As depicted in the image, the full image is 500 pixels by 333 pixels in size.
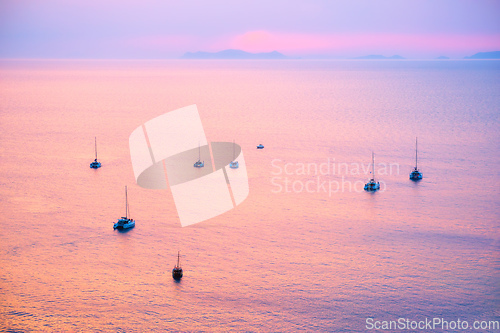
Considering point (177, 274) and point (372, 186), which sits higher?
point (372, 186)

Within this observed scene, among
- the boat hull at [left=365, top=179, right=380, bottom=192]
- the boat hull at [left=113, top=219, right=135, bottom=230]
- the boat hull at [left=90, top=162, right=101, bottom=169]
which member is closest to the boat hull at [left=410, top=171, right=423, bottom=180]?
the boat hull at [left=365, top=179, right=380, bottom=192]

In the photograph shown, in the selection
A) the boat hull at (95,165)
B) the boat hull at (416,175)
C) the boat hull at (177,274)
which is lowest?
the boat hull at (177,274)

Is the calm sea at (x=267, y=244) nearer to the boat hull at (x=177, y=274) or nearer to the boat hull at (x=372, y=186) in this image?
the boat hull at (x=177, y=274)

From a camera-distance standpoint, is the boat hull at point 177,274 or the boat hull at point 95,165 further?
the boat hull at point 95,165

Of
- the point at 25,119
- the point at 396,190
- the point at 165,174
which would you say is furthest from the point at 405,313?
the point at 25,119

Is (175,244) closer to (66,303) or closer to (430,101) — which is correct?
(66,303)

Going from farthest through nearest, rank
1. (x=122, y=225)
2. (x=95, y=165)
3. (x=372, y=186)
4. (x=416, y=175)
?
(x=95, y=165) → (x=416, y=175) → (x=372, y=186) → (x=122, y=225)

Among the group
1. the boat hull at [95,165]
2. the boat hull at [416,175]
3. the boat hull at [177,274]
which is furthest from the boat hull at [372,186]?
the boat hull at [95,165]

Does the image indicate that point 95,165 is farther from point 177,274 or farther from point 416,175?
point 416,175

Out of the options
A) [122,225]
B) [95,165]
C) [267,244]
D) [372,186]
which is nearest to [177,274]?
[267,244]

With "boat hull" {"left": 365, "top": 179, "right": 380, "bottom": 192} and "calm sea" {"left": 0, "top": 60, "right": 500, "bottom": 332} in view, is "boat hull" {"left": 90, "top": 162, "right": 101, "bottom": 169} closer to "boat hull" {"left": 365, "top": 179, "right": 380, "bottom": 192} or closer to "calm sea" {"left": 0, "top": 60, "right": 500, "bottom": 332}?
"calm sea" {"left": 0, "top": 60, "right": 500, "bottom": 332}

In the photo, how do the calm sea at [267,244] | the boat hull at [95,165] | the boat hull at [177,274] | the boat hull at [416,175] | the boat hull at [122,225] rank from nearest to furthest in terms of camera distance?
the calm sea at [267,244], the boat hull at [177,274], the boat hull at [122,225], the boat hull at [416,175], the boat hull at [95,165]
